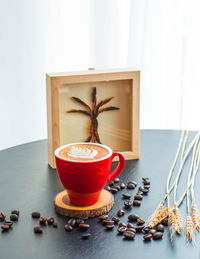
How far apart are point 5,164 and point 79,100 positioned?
0.99 ft

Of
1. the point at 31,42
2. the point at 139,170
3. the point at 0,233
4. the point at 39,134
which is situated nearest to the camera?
the point at 0,233

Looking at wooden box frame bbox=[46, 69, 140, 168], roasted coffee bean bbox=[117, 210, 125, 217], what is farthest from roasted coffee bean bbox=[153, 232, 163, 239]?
wooden box frame bbox=[46, 69, 140, 168]

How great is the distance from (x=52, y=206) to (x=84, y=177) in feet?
0.42

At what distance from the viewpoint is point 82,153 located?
101cm

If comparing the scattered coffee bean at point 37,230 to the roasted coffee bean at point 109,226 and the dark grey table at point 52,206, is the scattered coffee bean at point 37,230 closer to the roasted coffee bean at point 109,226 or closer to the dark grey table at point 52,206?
the dark grey table at point 52,206

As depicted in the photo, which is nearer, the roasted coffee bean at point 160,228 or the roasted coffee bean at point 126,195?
the roasted coffee bean at point 160,228

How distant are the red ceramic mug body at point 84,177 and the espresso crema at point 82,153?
0.02 metres

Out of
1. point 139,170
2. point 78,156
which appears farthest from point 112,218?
point 139,170

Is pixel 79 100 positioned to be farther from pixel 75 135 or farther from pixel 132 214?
pixel 132 214

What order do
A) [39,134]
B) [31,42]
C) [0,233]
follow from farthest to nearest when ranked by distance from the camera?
[39,134] < [31,42] < [0,233]

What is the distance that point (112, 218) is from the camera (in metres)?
0.96

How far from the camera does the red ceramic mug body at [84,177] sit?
978 mm

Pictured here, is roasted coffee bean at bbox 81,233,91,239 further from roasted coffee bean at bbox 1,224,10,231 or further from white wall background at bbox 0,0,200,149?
white wall background at bbox 0,0,200,149

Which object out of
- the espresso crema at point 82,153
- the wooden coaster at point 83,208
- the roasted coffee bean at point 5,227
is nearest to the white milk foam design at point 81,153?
the espresso crema at point 82,153
